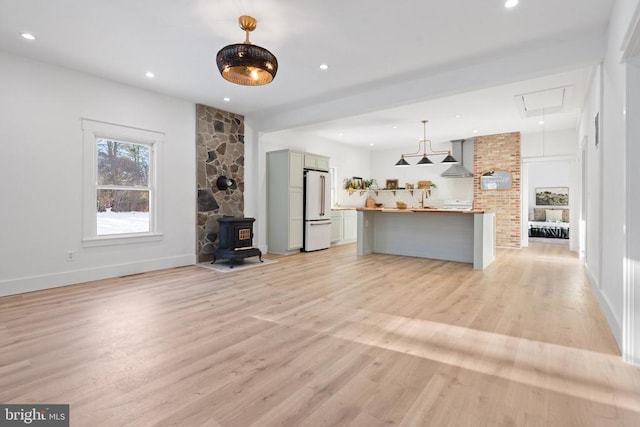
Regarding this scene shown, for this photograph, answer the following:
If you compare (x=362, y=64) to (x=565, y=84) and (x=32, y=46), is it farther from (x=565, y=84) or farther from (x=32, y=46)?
(x=32, y=46)

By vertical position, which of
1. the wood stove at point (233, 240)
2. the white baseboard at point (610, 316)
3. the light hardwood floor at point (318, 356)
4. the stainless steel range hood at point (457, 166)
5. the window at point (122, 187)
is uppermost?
the stainless steel range hood at point (457, 166)

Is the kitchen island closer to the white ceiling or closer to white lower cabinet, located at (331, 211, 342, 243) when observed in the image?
white lower cabinet, located at (331, 211, 342, 243)

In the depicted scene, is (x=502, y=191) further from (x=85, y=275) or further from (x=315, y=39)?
(x=85, y=275)

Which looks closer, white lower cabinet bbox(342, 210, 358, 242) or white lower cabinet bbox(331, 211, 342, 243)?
white lower cabinet bbox(331, 211, 342, 243)

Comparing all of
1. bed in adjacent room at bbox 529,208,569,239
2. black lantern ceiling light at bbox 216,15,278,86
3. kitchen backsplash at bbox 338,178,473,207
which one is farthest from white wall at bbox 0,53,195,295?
bed in adjacent room at bbox 529,208,569,239

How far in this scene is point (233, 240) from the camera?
18.7 feet

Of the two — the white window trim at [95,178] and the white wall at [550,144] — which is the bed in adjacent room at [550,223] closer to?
the white wall at [550,144]

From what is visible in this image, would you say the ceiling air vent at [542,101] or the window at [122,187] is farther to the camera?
the ceiling air vent at [542,101]

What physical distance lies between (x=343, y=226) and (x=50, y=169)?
6.39 metres

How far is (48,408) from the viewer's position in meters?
1.72

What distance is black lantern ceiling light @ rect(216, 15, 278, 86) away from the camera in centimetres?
284

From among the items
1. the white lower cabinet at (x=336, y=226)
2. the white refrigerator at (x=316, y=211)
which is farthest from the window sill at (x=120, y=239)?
the white lower cabinet at (x=336, y=226)

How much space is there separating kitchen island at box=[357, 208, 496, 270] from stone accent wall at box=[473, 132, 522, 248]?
2171 mm

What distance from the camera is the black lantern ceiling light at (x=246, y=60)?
284cm
